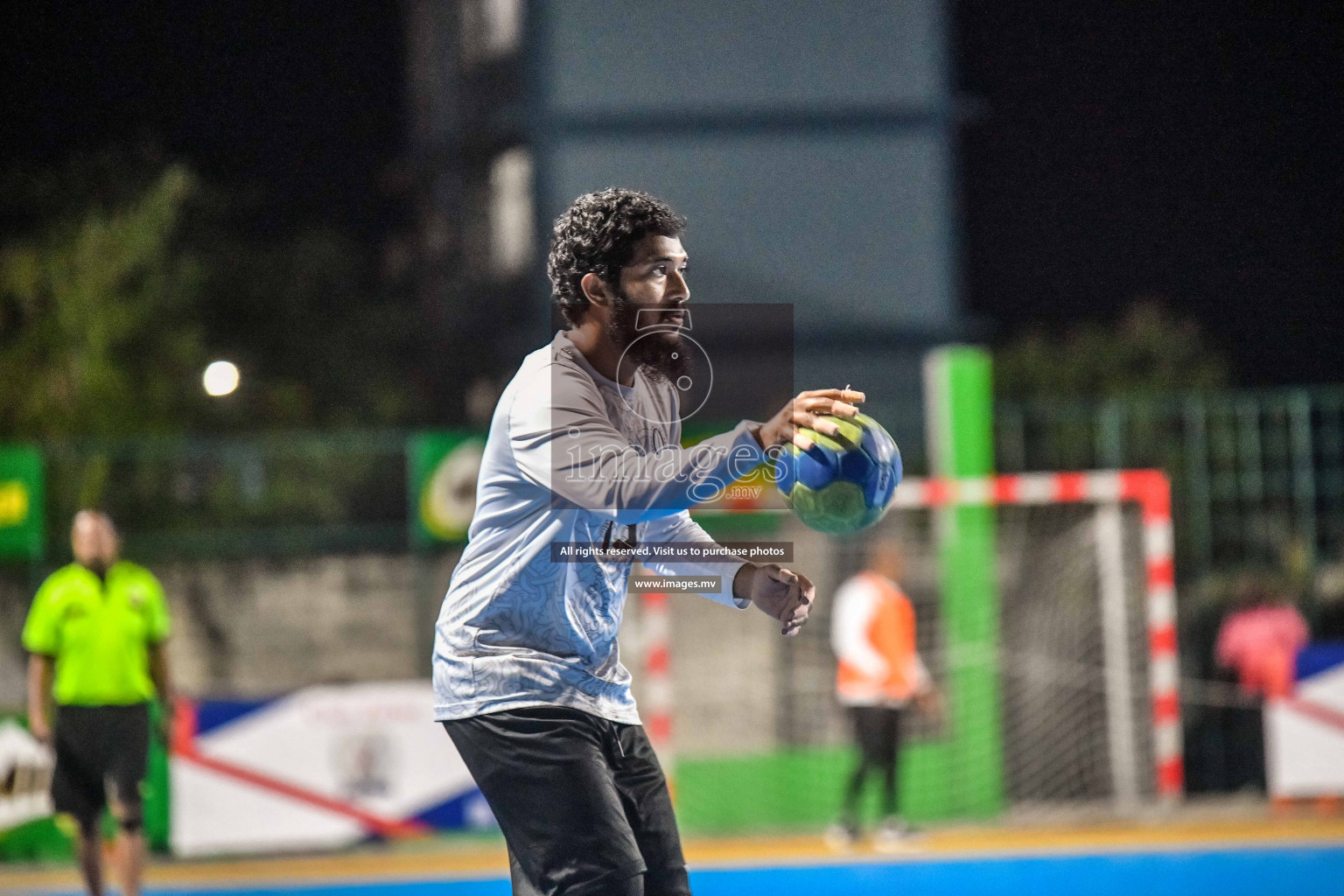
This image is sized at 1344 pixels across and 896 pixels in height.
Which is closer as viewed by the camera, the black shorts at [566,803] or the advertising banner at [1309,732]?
the black shorts at [566,803]

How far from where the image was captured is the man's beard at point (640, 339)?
10.0ft

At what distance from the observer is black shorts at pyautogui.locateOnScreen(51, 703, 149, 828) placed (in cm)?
695

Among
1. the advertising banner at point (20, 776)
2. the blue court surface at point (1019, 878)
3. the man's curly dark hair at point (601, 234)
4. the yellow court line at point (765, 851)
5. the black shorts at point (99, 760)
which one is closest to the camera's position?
the man's curly dark hair at point (601, 234)

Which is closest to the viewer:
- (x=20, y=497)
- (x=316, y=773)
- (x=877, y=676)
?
(x=877, y=676)

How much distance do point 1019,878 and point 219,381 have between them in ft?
26.7

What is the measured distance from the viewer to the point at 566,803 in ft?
9.64

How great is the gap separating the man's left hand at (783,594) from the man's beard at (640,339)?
46cm

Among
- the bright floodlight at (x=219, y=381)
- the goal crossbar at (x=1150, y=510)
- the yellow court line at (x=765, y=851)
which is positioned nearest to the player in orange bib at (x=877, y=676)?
the yellow court line at (x=765, y=851)

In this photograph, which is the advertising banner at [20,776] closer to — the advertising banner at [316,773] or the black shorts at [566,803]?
the advertising banner at [316,773]

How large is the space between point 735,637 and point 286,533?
3228 millimetres

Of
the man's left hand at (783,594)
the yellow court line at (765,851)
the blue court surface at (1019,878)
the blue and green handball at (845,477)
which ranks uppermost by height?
the blue and green handball at (845,477)

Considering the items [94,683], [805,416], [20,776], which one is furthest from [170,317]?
[805,416]

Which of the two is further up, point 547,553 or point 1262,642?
point 547,553

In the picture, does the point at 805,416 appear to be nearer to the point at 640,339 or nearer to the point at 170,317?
the point at 640,339
